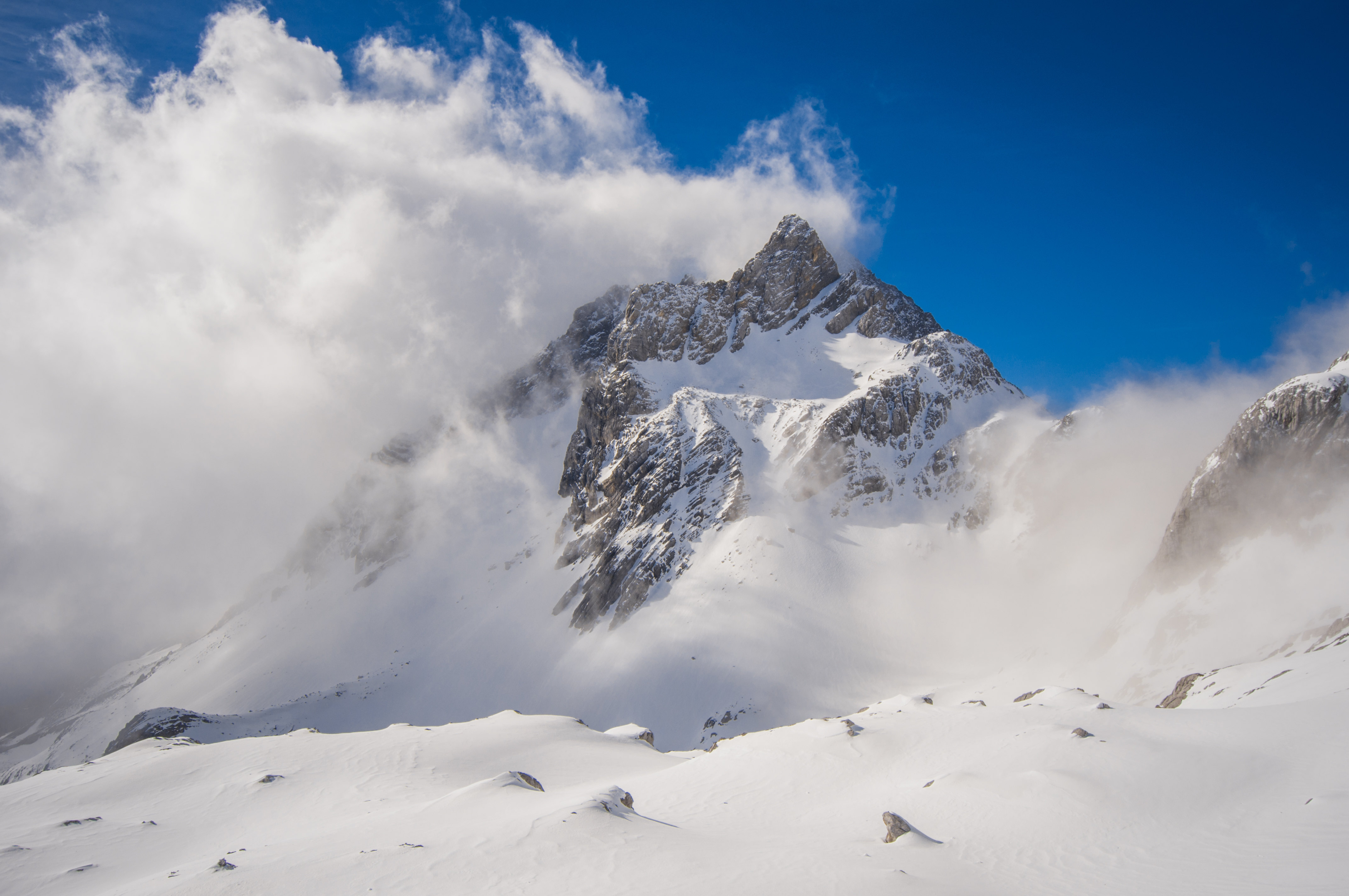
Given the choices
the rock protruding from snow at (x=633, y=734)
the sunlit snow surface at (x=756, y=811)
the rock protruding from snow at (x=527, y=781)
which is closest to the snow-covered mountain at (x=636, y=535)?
the rock protruding from snow at (x=633, y=734)

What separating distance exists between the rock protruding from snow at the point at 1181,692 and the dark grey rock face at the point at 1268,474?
14862mm

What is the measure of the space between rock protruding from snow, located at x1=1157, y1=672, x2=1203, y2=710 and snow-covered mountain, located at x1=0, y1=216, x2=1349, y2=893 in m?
0.40

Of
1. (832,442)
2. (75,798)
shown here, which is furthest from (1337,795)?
(832,442)

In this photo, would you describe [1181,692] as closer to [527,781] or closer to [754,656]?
[754,656]

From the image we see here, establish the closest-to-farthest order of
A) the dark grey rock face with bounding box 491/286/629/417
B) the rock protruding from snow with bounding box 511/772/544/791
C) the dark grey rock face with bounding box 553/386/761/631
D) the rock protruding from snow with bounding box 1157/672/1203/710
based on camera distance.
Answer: the rock protruding from snow with bounding box 511/772/544/791 → the rock protruding from snow with bounding box 1157/672/1203/710 → the dark grey rock face with bounding box 553/386/761/631 → the dark grey rock face with bounding box 491/286/629/417

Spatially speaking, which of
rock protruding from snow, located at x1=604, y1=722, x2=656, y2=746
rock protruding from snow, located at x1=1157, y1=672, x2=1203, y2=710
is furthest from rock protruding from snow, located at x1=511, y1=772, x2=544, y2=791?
rock protruding from snow, located at x1=1157, y1=672, x2=1203, y2=710

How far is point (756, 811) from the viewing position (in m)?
21.0

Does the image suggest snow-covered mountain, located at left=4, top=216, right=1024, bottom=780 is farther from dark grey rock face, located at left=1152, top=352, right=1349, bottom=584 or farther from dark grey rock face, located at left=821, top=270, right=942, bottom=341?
dark grey rock face, located at left=1152, top=352, right=1349, bottom=584

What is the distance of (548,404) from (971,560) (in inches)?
3637

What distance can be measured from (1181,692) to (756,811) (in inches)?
1079

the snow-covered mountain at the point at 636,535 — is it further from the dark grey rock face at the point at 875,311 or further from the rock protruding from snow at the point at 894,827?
the rock protruding from snow at the point at 894,827

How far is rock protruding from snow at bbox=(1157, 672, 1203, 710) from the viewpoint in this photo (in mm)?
32938

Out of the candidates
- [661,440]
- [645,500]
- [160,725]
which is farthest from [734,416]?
[160,725]

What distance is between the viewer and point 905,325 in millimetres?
110125
